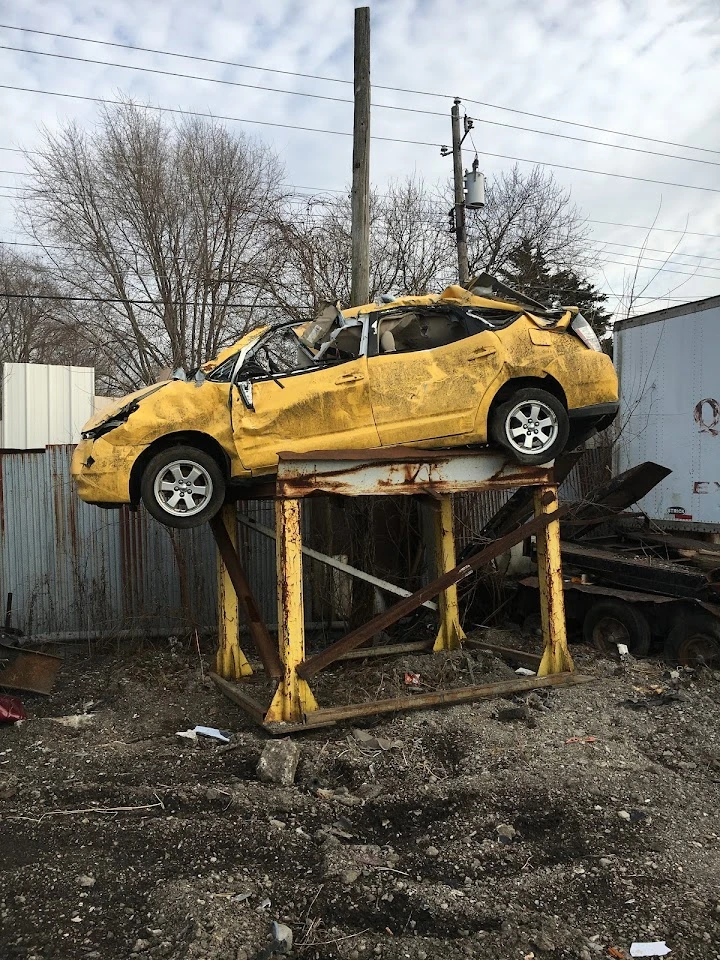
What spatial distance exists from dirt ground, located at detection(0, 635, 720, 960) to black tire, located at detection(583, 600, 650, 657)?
136 centimetres

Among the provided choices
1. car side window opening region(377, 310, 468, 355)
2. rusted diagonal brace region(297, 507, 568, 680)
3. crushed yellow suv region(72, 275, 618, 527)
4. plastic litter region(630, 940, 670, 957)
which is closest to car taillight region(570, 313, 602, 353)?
crushed yellow suv region(72, 275, 618, 527)

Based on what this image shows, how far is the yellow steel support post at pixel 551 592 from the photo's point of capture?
734 cm

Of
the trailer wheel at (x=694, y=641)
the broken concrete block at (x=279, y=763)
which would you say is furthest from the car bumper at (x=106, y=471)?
the trailer wheel at (x=694, y=641)

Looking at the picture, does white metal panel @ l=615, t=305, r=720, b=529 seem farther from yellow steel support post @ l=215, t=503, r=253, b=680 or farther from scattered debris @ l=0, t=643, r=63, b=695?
scattered debris @ l=0, t=643, r=63, b=695

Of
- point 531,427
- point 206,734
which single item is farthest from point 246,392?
point 206,734

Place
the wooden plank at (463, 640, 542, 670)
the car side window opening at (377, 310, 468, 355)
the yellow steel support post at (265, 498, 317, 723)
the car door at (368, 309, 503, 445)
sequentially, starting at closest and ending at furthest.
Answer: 1. the yellow steel support post at (265, 498, 317, 723)
2. the car door at (368, 309, 503, 445)
3. the car side window opening at (377, 310, 468, 355)
4. the wooden plank at (463, 640, 542, 670)

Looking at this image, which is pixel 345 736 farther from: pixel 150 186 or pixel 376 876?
pixel 150 186

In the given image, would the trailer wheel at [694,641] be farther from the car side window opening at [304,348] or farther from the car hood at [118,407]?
the car hood at [118,407]

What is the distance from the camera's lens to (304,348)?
264 inches

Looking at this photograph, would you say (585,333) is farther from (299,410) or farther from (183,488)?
(183,488)

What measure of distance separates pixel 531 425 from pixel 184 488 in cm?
314

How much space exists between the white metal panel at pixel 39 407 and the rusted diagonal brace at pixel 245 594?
26.2 feet

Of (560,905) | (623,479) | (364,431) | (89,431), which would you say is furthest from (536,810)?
(623,479)

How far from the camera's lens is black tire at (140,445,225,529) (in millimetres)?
6239
